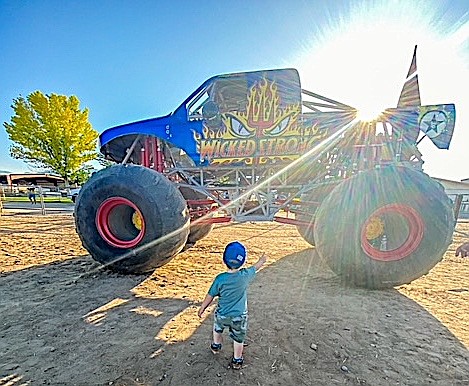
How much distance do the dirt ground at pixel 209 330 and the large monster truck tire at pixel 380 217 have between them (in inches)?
12.0

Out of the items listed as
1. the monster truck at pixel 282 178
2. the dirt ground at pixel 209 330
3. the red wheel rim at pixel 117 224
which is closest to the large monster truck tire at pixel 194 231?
the monster truck at pixel 282 178

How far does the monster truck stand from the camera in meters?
3.79

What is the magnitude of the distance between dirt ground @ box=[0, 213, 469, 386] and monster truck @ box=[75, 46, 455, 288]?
19.3 inches

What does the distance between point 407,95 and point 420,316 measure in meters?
3.37

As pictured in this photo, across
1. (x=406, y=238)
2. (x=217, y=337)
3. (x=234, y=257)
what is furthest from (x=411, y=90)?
(x=217, y=337)

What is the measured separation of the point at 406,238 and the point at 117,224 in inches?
152

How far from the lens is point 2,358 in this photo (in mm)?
2441

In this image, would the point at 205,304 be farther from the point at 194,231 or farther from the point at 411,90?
the point at 411,90

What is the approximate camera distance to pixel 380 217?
3967mm

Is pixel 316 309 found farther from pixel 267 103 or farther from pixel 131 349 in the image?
pixel 267 103

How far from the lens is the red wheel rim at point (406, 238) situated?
3.75 m

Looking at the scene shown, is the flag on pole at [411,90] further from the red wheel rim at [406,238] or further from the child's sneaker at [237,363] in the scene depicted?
the child's sneaker at [237,363]

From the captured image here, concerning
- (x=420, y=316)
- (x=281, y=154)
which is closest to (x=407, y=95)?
(x=281, y=154)

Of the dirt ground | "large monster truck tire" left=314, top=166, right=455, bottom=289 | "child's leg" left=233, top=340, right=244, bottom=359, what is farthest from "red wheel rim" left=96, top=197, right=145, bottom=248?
"large monster truck tire" left=314, top=166, right=455, bottom=289
